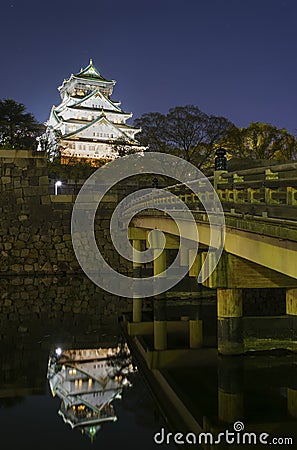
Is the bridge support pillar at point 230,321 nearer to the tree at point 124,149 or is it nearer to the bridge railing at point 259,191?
the bridge railing at point 259,191

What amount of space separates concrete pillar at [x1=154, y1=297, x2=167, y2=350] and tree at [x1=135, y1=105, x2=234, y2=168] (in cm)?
1926

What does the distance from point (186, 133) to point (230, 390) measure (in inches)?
1064

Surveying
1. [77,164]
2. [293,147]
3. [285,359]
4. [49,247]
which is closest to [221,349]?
[285,359]

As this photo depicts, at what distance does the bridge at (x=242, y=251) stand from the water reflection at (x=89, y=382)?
4.30 feet

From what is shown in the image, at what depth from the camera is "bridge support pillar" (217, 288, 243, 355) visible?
9.65 metres

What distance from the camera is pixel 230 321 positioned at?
9.78 metres

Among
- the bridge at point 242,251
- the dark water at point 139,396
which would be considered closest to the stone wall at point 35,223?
the dark water at point 139,396

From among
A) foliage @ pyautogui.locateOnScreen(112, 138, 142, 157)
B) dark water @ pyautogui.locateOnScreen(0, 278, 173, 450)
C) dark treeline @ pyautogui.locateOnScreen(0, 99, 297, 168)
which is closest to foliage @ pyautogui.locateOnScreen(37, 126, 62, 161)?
foliage @ pyautogui.locateOnScreen(112, 138, 142, 157)

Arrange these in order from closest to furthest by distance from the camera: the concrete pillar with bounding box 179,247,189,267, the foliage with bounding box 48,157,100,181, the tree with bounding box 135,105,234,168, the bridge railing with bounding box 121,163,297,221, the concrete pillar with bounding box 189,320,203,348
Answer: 1. the bridge railing with bounding box 121,163,297,221
2. the concrete pillar with bounding box 189,320,203,348
3. the concrete pillar with bounding box 179,247,189,267
4. the tree with bounding box 135,105,234,168
5. the foliage with bounding box 48,157,100,181

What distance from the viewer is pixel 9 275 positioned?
24828mm

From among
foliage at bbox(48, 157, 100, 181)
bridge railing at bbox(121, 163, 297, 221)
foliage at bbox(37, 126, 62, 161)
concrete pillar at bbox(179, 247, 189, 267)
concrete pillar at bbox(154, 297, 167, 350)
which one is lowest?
concrete pillar at bbox(154, 297, 167, 350)

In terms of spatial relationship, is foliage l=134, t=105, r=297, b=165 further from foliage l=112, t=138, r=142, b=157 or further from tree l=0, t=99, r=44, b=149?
tree l=0, t=99, r=44, b=149

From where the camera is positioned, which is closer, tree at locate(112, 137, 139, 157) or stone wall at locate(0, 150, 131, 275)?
stone wall at locate(0, 150, 131, 275)

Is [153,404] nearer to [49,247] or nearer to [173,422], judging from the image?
[173,422]
